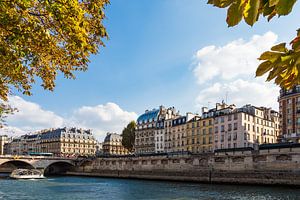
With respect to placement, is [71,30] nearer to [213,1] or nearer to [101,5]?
[101,5]

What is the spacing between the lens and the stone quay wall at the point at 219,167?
4902cm

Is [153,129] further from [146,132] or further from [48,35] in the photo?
[48,35]

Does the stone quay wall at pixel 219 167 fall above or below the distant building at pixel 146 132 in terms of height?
below

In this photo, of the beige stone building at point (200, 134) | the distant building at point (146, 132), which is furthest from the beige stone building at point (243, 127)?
the distant building at point (146, 132)

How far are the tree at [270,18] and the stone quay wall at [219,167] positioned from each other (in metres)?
49.2

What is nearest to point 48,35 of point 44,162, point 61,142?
point 44,162

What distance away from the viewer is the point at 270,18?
1.87 meters

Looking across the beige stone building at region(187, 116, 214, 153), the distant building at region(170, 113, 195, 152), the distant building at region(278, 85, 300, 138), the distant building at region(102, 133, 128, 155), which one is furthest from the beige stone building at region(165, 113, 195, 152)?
the distant building at region(102, 133, 128, 155)

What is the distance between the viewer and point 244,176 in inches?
2130

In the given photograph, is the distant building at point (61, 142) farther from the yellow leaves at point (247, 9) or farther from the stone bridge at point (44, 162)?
the yellow leaves at point (247, 9)

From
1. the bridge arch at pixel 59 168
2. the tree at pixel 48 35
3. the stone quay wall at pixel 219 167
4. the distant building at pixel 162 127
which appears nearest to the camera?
the tree at pixel 48 35

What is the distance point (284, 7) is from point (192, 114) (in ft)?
300

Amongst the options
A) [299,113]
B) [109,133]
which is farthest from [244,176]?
[109,133]

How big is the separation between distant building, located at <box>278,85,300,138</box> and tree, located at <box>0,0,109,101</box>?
68.1m
